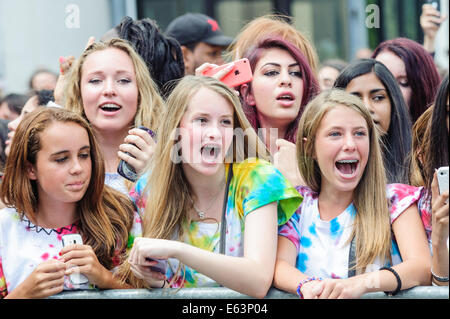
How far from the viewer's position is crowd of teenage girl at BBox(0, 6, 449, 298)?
2346 mm

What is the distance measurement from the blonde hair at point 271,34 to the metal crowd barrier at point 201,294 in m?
1.55

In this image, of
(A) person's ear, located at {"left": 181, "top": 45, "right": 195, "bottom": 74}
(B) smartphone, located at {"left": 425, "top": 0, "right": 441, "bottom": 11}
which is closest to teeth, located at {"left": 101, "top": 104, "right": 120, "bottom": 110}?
(A) person's ear, located at {"left": 181, "top": 45, "right": 195, "bottom": 74}

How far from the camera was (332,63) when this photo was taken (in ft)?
17.6

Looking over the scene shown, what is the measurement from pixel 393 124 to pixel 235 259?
1.30 metres

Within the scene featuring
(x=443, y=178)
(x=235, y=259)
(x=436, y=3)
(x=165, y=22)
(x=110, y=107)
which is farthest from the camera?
(x=165, y=22)

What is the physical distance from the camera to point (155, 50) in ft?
11.7

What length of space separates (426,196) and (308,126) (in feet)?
1.70

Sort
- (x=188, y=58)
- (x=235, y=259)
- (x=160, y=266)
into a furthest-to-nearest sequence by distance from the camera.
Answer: (x=188, y=58), (x=160, y=266), (x=235, y=259)

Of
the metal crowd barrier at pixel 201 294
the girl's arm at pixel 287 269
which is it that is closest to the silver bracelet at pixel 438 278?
the metal crowd barrier at pixel 201 294

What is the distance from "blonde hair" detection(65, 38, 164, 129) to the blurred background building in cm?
21

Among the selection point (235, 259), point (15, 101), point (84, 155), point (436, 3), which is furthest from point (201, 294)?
point (436, 3)

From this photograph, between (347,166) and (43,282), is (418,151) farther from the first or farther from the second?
(43,282)

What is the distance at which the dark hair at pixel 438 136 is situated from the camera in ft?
7.89
